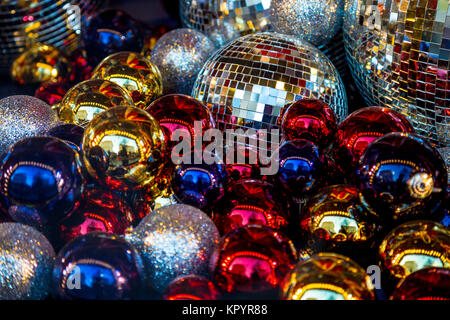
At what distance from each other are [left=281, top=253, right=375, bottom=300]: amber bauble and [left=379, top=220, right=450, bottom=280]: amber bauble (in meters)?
0.10

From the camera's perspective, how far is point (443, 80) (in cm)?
75

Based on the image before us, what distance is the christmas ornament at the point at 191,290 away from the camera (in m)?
0.52

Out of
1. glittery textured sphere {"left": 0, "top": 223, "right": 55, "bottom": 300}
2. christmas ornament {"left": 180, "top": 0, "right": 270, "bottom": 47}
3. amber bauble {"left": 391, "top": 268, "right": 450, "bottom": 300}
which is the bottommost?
glittery textured sphere {"left": 0, "top": 223, "right": 55, "bottom": 300}

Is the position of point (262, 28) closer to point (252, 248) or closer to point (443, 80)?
point (443, 80)

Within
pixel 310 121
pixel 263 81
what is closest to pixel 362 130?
pixel 310 121

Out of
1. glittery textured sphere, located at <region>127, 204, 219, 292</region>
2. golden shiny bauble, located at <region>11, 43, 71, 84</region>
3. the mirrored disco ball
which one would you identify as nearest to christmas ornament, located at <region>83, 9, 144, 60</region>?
golden shiny bauble, located at <region>11, 43, 71, 84</region>

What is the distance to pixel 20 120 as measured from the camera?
2.53ft

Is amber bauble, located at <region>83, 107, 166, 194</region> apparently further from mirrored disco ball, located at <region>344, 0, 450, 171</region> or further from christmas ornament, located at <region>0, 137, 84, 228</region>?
mirrored disco ball, located at <region>344, 0, 450, 171</region>

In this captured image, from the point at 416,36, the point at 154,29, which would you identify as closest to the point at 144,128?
the point at 416,36

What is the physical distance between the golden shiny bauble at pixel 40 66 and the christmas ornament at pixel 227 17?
1.00 feet

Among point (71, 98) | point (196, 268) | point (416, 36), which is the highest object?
point (416, 36)

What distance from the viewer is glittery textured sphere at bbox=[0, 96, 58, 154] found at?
77cm

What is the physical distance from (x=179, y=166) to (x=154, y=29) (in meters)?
0.65

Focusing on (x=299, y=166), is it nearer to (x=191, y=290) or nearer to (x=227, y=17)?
(x=191, y=290)
